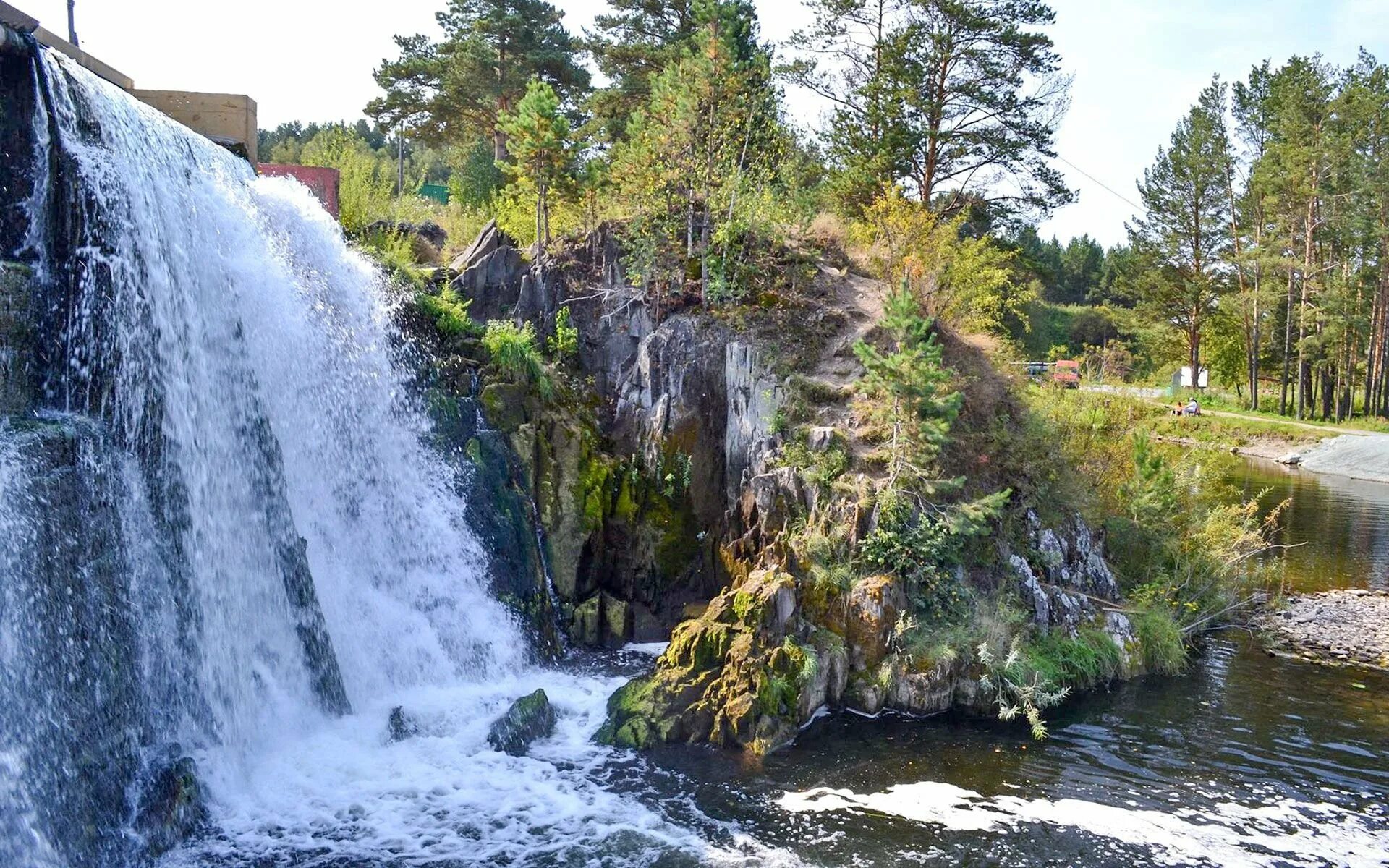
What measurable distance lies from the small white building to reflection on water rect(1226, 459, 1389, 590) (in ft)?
47.8

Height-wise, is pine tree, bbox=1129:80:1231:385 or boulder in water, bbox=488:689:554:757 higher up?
pine tree, bbox=1129:80:1231:385

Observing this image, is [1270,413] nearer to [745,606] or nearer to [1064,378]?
[1064,378]

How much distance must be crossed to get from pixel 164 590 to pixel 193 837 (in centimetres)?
256

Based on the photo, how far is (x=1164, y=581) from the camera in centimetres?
1595

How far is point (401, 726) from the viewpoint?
35.9ft

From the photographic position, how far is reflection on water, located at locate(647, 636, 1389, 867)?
9227mm

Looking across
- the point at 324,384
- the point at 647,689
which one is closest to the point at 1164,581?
the point at 647,689

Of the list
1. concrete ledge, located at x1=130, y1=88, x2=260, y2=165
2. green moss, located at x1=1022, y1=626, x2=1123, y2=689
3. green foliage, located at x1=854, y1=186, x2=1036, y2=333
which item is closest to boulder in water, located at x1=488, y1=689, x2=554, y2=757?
green moss, located at x1=1022, y1=626, x2=1123, y2=689

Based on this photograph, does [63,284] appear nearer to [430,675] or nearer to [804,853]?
[430,675]

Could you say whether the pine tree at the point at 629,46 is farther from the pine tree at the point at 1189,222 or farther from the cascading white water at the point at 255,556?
the pine tree at the point at 1189,222

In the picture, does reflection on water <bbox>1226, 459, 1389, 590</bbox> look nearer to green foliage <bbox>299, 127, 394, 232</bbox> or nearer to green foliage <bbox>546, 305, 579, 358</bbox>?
green foliage <bbox>546, 305, 579, 358</bbox>

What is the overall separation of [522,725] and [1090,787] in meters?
6.36

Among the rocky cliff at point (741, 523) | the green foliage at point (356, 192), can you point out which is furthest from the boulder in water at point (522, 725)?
the green foliage at point (356, 192)

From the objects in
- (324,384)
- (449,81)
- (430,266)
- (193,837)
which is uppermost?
(449,81)
